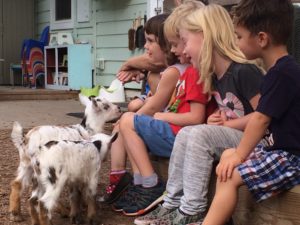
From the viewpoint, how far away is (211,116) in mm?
3389

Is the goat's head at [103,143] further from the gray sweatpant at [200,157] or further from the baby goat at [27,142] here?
the gray sweatpant at [200,157]

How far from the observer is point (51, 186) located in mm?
3426

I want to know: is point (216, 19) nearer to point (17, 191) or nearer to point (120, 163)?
point (120, 163)

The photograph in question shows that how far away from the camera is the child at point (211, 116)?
3.10 metres

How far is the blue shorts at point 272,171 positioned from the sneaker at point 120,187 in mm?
1378

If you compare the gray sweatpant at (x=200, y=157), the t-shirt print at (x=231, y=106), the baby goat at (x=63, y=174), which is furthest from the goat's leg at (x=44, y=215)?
the t-shirt print at (x=231, y=106)

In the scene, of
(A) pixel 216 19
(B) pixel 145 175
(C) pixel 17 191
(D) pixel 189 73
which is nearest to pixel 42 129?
(C) pixel 17 191

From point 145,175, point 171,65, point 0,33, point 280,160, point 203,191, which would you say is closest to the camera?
point 280,160

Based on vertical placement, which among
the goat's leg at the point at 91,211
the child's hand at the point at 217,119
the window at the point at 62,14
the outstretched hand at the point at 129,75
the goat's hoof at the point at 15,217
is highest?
the window at the point at 62,14

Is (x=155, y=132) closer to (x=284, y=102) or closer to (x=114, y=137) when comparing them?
(x=114, y=137)

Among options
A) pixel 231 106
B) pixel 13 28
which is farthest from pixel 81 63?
pixel 231 106

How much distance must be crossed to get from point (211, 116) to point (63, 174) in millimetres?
985

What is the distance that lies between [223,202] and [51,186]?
1.20 metres

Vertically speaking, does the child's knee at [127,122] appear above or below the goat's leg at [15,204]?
above
